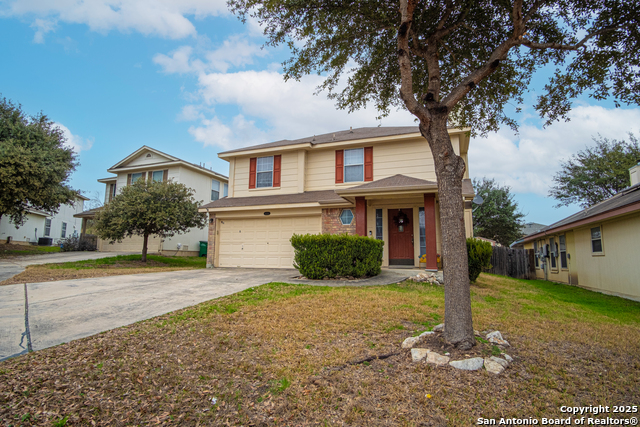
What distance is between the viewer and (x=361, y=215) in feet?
36.6

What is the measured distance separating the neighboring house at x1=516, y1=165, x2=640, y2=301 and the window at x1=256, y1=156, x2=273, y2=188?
11.6m

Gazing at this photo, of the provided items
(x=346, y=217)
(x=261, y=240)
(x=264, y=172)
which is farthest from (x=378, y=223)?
(x=264, y=172)

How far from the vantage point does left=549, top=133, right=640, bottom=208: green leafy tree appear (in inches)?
861

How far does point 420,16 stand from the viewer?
248 inches

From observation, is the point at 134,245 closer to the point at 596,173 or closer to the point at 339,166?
the point at 339,166

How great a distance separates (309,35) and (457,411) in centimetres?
670

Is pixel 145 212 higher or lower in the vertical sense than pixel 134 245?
higher

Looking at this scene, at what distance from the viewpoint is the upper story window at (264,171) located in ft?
46.0

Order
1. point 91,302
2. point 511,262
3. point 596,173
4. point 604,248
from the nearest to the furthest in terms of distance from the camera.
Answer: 1. point 91,302
2. point 604,248
3. point 511,262
4. point 596,173

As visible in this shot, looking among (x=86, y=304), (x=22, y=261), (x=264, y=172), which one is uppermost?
(x=264, y=172)

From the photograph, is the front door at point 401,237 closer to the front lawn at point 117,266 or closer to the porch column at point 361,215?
the porch column at point 361,215

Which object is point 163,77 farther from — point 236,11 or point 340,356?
point 340,356

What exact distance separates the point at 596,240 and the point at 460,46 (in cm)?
931

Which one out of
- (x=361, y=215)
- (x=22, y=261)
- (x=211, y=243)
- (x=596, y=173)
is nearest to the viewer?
(x=361, y=215)
